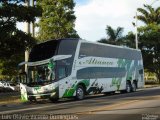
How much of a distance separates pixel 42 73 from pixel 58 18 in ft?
64.6

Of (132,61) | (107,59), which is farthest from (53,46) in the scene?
(132,61)

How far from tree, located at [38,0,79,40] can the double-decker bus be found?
42.8 feet

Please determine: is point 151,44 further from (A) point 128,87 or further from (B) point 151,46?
(A) point 128,87

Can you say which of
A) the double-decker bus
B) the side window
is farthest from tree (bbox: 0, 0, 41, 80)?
the side window

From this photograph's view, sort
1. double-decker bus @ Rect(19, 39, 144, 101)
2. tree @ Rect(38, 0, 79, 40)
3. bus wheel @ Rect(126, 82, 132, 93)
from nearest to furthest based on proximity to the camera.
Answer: double-decker bus @ Rect(19, 39, 144, 101), bus wheel @ Rect(126, 82, 132, 93), tree @ Rect(38, 0, 79, 40)

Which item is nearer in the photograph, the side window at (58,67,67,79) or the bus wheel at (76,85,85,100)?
the side window at (58,67,67,79)

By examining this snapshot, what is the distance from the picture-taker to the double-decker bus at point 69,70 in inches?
1010

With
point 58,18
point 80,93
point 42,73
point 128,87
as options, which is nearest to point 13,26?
point 42,73

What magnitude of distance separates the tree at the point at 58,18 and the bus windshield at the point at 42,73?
18802 millimetres

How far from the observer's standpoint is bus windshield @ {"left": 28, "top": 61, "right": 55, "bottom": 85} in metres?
25.5

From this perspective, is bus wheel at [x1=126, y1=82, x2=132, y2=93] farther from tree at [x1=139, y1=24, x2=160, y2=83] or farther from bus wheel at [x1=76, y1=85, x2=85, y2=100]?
tree at [x1=139, y1=24, x2=160, y2=83]

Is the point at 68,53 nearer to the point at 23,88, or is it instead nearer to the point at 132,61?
the point at 23,88

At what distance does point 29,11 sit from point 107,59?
6922 millimetres

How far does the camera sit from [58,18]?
44906 mm
